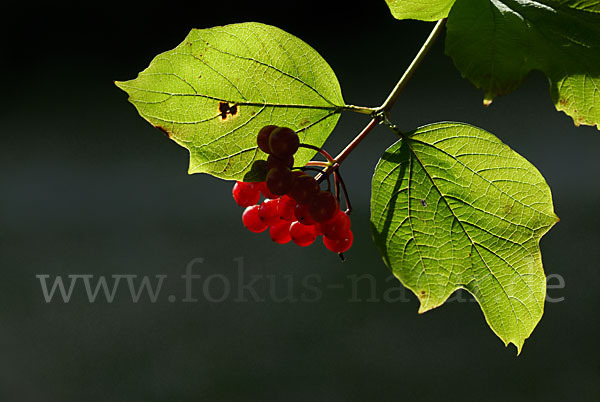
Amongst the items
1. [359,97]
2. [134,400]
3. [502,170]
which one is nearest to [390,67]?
[359,97]

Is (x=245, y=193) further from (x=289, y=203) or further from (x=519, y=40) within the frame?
(x=519, y=40)

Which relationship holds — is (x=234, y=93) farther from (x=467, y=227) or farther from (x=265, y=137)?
(x=467, y=227)

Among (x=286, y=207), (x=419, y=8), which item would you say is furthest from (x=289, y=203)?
(x=419, y=8)

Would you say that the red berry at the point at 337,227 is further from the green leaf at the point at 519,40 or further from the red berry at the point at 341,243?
the green leaf at the point at 519,40

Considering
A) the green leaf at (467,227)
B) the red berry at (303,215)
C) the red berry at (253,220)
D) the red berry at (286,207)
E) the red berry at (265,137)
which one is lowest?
the green leaf at (467,227)

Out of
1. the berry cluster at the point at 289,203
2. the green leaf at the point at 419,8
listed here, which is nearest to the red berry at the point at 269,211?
the berry cluster at the point at 289,203

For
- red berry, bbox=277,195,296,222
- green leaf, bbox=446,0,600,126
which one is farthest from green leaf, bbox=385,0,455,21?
red berry, bbox=277,195,296,222
